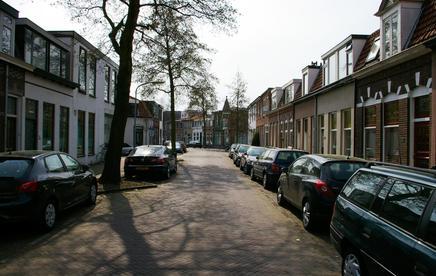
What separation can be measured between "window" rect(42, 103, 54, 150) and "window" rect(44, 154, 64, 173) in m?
10.3

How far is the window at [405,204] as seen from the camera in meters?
3.85

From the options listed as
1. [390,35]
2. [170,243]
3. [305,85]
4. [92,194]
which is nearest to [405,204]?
[170,243]

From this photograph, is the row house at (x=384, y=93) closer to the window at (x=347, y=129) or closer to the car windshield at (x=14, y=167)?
the window at (x=347, y=129)

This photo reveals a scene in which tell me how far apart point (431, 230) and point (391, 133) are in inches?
471

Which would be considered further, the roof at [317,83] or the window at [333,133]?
the roof at [317,83]

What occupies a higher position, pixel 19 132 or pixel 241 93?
pixel 241 93

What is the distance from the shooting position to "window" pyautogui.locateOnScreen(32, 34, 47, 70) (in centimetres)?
1759

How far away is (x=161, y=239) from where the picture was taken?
24.7 feet

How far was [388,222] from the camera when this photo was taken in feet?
14.0

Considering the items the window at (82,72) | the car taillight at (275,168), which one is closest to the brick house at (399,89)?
the car taillight at (275,168)

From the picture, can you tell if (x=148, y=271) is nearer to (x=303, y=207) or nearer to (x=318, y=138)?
(x=303, y=207)

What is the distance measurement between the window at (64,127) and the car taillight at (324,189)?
15.6 meters

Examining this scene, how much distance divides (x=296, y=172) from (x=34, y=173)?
5.64m

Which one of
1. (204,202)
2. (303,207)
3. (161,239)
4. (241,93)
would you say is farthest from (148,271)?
(241,93)
